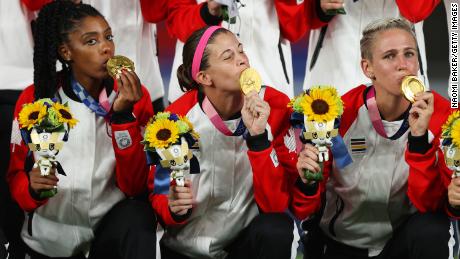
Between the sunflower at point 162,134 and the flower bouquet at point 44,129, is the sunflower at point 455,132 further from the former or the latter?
the flower bouquet at point 44,129

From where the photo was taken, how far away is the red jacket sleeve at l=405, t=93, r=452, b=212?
13.7 ft

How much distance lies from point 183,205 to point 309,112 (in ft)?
2.22

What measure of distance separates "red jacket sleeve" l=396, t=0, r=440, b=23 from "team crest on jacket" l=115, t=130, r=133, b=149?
Answer: 1551 millimetres

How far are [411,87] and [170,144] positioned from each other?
3.53ft

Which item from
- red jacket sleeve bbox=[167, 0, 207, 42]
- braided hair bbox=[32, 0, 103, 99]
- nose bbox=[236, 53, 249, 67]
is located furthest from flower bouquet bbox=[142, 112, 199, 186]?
red jacket sleeve bbox=[167, 0, 207, 42]

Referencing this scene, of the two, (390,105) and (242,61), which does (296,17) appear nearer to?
(242,61)

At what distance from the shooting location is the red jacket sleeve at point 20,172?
4.42 meters

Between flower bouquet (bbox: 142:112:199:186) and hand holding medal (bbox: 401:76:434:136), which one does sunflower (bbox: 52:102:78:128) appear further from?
hand holding medal (bbox: 401:76:434:136)

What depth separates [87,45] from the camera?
461cm

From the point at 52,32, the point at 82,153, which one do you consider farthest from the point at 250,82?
the point at 52,32

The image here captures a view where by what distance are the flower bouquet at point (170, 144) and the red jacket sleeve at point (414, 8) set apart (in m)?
1.38

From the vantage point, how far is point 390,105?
Answer: 14.5 feet

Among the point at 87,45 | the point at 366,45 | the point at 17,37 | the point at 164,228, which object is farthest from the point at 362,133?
the point at 17,37

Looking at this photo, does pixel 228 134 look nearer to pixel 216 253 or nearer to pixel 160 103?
pixel 216 253
